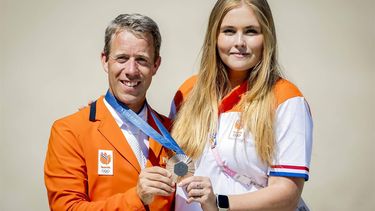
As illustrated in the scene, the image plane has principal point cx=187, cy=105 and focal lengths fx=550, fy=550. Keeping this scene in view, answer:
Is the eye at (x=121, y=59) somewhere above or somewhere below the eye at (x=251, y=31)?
below

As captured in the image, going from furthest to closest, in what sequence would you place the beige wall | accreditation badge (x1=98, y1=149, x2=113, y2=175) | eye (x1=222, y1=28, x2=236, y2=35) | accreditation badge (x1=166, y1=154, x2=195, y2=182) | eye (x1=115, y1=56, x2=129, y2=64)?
the beige wall
eye (x1=222, y1=28, x2=236, y2=35)
eye (x1=115, y1=56, x2=129, y2=64)
accreditation badge (x1=98, y1=149, x2=113, y2=175)
accreditation badge (x1=166, y1=154, x2=195, y2=182)

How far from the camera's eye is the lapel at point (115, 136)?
8.87ft

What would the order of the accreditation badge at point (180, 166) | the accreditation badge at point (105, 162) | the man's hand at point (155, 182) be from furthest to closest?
the accreditation badge at point (105, 162), the accreditation badge at point (180, 166), the man's hand at point (155, 182)

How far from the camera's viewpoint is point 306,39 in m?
6.00

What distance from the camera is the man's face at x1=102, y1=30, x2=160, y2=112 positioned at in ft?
9.02

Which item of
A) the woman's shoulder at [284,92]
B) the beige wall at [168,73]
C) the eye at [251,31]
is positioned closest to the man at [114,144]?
the eye at [251,31]

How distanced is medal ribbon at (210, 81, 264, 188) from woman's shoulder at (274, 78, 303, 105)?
214 millimetres

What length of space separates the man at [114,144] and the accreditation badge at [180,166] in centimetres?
8

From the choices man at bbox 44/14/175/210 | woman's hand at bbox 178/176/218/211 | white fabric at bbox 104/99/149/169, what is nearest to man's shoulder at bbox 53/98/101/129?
man at bbox 44/14/175/210

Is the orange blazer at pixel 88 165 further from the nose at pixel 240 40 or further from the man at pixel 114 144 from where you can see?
the nose at pixel 240 40

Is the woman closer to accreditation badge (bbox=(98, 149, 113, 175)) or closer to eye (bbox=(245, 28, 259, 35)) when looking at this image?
eye (bbox=(245, 28, 259, 35))

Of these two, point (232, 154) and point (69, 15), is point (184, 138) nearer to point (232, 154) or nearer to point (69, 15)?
point (232, 154)

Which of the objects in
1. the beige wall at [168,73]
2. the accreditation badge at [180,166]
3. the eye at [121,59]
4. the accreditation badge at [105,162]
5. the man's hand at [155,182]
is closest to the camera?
the man's hand at [155,182]

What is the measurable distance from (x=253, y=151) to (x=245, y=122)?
153mm
